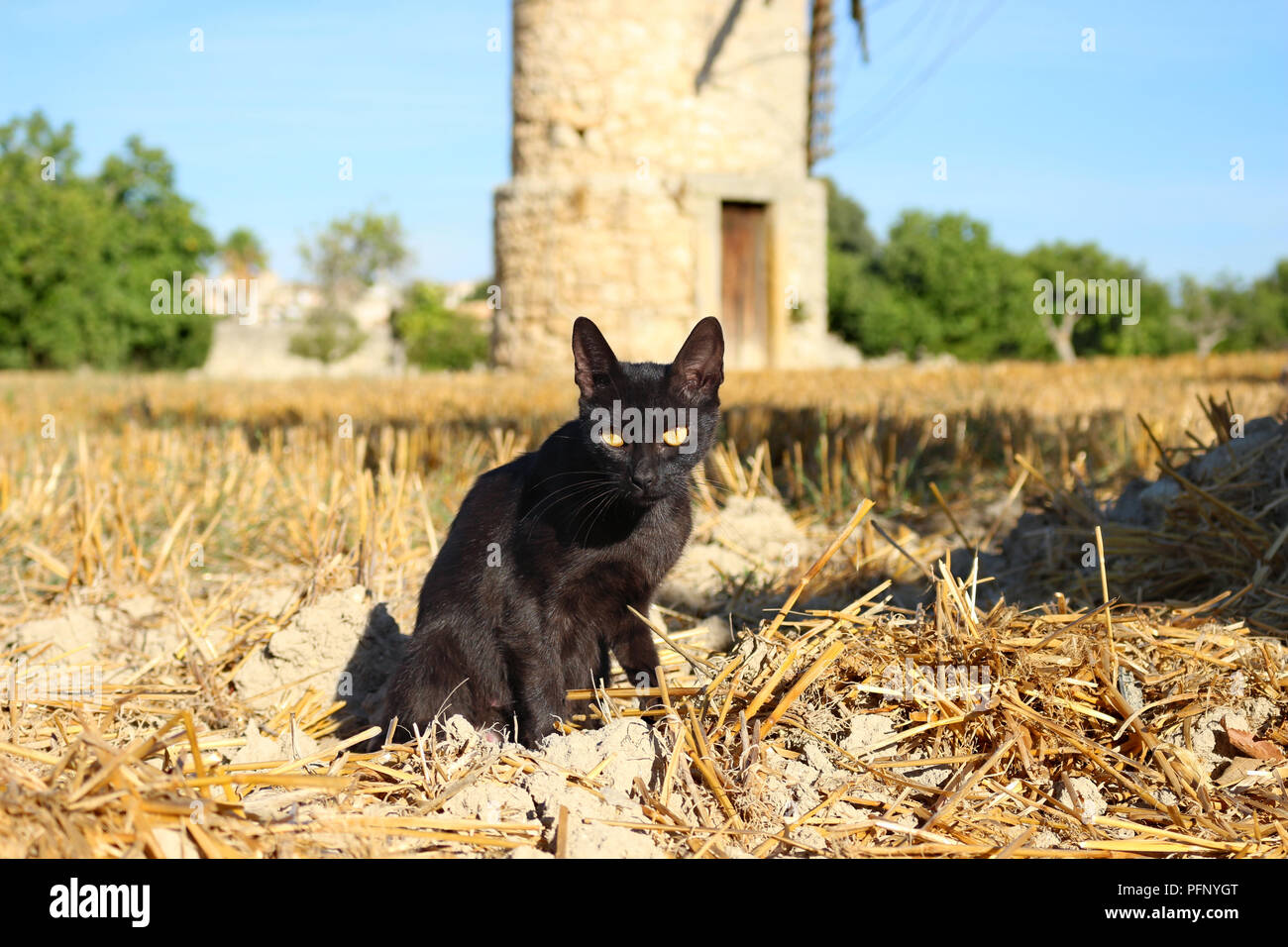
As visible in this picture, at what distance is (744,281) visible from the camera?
16.9 metres

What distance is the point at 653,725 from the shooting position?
2627mm

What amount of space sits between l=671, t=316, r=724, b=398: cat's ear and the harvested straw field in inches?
17.4

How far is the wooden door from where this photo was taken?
16406mm

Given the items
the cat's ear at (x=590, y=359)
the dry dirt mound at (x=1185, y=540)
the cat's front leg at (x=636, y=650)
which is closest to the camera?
the cat's ear at (x=590, y=359)

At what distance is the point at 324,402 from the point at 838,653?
7.47 m

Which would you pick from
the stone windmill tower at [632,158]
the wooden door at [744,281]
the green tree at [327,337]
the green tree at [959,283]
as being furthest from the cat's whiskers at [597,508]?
the green tree at [959,283]

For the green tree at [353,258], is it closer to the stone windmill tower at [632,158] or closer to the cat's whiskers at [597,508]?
the stone windmill tower at [632,158]

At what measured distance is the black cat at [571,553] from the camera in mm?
2664

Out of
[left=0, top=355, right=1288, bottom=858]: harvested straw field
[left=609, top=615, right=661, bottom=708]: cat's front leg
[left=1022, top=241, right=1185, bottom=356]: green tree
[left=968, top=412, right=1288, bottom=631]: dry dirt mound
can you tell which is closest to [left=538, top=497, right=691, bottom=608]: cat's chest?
[left=609, top=615, right=661, bottom=708]: cat's front leg

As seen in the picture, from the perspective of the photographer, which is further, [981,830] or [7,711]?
[7,711]

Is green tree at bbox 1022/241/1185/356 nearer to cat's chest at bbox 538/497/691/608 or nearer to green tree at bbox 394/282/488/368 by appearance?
green tree at bbox 394/282/488/368

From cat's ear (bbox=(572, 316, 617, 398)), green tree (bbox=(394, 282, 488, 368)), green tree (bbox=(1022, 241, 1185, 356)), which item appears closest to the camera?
cat's ear (bbox=(572, 316, 617, 398))
